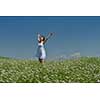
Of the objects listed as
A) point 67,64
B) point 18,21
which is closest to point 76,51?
point 67,64

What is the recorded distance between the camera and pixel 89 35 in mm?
7016

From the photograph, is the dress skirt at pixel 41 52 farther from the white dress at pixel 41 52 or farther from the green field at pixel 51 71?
the green field at pixel 51 71

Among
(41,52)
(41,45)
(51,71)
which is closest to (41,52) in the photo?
(41,52)

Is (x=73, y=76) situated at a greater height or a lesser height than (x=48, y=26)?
lesser

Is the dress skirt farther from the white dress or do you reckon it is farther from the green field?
the green field

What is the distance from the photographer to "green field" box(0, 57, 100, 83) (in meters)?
6.92

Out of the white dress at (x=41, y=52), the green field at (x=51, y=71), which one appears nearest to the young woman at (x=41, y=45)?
the white dress at (x=41, y=52)

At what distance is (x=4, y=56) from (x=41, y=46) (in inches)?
27.7

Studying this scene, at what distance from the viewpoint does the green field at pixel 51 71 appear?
22.7 feet

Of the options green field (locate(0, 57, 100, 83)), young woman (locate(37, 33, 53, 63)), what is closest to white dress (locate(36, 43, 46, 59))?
young woman (locate(37, 33, 53, 63))
